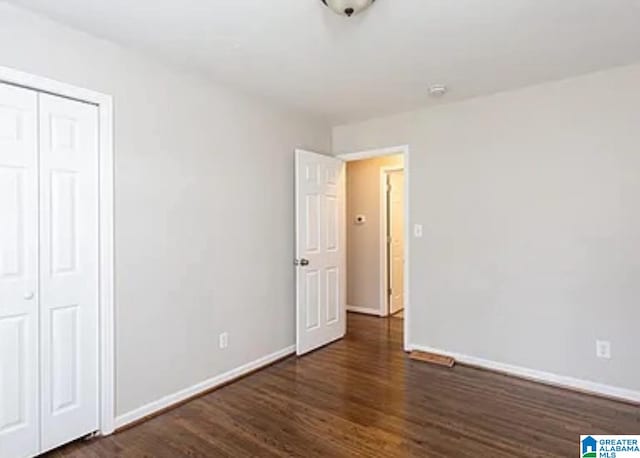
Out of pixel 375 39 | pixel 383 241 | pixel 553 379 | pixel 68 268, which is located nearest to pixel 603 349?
pixel 553 379

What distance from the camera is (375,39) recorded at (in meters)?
2.45

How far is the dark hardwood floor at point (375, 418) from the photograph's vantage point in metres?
2.31

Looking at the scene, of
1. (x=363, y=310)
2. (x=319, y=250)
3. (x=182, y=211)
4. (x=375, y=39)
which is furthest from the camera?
(x=363, y=310)

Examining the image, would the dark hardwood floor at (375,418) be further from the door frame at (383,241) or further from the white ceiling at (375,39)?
the white ceiling at (375,39)

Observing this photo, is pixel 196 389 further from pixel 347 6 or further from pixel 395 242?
pixel 395 242

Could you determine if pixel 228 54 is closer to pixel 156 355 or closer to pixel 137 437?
pixel 156 355

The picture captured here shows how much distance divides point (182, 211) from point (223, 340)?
3.66 feet

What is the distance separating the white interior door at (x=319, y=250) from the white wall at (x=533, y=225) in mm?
845

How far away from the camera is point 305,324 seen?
397cm

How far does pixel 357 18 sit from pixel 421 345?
9.86 ft

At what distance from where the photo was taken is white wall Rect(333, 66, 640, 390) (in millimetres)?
2943

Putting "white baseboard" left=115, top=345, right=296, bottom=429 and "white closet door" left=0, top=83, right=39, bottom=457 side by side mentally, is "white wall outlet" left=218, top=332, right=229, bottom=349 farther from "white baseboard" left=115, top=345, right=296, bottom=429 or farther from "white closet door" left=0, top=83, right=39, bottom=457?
"white closet door" left=0, top=83, right=39, bottom=457

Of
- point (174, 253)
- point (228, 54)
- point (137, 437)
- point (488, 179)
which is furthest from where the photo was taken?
point (488, 179)

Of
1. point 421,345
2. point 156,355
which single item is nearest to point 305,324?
point 421,345
